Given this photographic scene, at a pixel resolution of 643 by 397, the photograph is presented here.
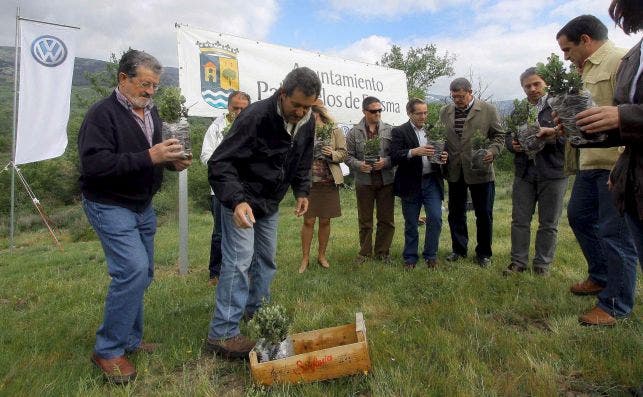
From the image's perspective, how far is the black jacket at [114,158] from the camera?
2.90 metres

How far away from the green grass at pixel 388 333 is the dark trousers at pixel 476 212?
0.36 meters

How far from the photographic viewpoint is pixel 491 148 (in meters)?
5.43

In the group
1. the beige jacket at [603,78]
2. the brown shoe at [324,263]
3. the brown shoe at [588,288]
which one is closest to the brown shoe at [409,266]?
the brown shoe at [324,263]

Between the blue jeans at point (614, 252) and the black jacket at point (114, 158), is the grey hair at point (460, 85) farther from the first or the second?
the black jacket at point (114, 158)

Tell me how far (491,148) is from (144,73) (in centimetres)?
407

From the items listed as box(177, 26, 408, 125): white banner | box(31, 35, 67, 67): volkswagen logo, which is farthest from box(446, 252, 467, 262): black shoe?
box(31, 35, 67, 67): volkswagen logo

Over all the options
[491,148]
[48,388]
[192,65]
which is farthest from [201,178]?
[48,388]

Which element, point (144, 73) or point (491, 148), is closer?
point (144, 73)

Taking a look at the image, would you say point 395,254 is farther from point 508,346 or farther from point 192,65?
point 192,65

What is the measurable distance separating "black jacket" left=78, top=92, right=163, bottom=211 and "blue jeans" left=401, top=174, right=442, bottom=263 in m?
3.54

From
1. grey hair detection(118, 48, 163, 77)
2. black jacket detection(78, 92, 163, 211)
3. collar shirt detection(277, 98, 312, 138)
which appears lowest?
black jacket detection(78, 92, 163, 211)

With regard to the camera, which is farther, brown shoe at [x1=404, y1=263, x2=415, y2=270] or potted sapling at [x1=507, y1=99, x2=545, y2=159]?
→ brown shoe at [x1=404, y1=263, x2=415, y2=270]

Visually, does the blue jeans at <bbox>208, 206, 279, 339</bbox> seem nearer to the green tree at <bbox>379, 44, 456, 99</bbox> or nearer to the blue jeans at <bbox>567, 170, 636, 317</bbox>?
the blue jeans at <bbox>567, 170, 636, 317</bbox>

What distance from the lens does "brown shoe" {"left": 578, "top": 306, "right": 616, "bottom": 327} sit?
342cm
